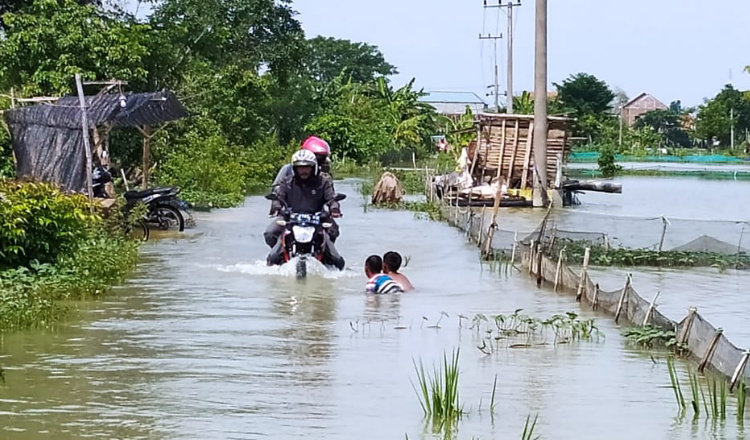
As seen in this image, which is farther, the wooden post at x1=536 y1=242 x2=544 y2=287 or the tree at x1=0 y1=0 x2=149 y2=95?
the tree at x1=0 y1=0 x2=149 y2=95

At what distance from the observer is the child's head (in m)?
11.9

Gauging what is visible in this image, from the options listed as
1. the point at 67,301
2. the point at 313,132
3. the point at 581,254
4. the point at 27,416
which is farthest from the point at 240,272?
the point at 313,132

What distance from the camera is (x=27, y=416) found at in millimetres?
6496

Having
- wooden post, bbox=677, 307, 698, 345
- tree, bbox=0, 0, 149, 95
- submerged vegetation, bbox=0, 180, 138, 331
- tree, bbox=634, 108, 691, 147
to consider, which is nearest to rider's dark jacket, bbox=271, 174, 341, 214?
submerged vegetation, bbox=0, 180, 138, 331

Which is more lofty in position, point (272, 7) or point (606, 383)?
point (272, 7)

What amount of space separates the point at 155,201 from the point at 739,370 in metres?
12.7

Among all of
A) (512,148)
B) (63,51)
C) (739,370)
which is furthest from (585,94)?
(739,370)

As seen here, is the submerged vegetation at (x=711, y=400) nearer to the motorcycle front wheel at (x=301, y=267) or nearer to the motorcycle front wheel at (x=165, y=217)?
the motorcycle front wheel at (x=301, y=267)

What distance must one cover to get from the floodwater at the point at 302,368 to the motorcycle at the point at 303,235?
294 millimetres

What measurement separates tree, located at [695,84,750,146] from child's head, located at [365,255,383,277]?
68.8 metres

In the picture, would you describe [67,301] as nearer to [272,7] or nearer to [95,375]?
[95,375]

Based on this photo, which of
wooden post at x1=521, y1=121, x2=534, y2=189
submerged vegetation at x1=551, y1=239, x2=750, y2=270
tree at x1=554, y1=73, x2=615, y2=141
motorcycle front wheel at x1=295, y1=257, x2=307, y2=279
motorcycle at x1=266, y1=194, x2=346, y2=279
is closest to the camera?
motorcycle at x1=266, y1=194, x2=346, y2=279

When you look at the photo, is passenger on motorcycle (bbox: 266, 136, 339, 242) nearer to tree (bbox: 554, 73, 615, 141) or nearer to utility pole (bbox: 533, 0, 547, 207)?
utility pole (bbox: 533, 0, 547, 207)

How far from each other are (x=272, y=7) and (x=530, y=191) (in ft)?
53.3
